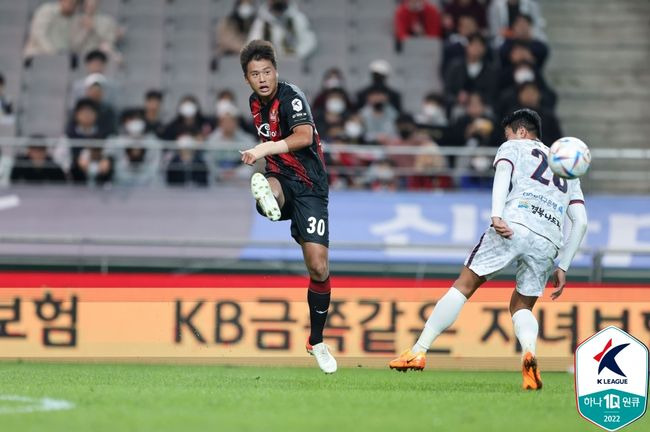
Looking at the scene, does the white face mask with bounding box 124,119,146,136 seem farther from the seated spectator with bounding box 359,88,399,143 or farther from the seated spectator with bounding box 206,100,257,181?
the seated spectator with bounding box 359,88,399,143

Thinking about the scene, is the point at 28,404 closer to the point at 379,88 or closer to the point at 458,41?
the point at 379,88

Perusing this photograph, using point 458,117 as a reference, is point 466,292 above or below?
below

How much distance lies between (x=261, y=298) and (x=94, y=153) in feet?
18.3

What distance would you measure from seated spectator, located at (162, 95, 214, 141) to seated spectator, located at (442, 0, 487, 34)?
4801 mm

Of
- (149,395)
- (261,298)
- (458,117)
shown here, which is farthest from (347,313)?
(458,117)

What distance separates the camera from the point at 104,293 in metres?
14.1

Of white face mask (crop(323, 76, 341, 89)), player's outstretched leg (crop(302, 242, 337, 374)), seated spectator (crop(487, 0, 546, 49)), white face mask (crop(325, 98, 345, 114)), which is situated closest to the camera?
player's outstretched leg (crop(302, 242, 337, 374))

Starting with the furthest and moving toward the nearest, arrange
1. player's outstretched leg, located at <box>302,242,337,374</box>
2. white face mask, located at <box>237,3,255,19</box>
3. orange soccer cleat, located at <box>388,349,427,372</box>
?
white face mask, located at <box>237,3,255,19</box>
player's outstretched leg, located at <box>302,242,337,374</box>
orange soccer cleat, located at <box>388,349,427,372</box>

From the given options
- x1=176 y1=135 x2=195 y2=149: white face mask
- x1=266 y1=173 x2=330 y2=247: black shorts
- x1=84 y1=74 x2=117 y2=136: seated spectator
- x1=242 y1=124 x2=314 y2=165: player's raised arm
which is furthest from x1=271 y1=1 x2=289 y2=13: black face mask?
x1=242 y1=124 x2=314 y2=165: player's raised arm

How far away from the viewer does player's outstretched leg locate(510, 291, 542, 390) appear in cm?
1016

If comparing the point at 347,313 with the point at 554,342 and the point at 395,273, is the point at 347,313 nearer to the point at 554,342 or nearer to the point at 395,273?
the point at 554,342

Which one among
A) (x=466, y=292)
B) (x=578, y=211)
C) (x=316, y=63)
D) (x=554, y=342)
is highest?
(x=316, y=63)

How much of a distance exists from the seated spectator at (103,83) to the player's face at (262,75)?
9617mm

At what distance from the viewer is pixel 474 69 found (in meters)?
20.6
